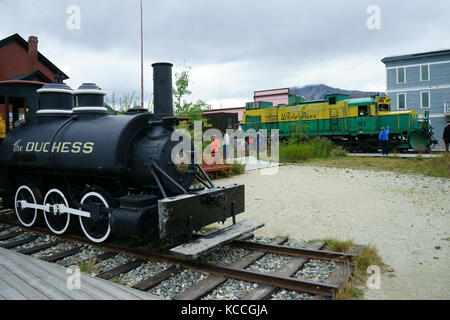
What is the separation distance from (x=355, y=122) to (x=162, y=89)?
19.9 metres

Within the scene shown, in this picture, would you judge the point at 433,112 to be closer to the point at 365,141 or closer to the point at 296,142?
the point at 365,141

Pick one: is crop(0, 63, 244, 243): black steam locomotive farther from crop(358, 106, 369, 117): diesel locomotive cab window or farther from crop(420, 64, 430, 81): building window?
crop(420, 64, 430, 81): building window

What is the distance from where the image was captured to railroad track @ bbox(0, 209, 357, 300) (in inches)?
158

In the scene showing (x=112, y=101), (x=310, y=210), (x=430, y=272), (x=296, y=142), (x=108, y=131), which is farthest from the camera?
(x=296, y=142)

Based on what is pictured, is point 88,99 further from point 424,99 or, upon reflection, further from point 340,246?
point 424,99

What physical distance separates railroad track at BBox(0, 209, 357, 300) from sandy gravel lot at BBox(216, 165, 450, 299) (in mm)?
553

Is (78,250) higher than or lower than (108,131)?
lower

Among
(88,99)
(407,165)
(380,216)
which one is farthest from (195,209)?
(407,165)

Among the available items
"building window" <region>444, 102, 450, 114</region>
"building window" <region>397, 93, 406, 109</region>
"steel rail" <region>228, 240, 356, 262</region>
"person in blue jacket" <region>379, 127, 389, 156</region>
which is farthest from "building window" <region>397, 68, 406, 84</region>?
"steel rail" <region>228, 240, 356, 262</region>

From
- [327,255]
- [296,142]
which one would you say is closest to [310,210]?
[327,255]

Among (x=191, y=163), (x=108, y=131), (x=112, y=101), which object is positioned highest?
(x=112, y=101)
